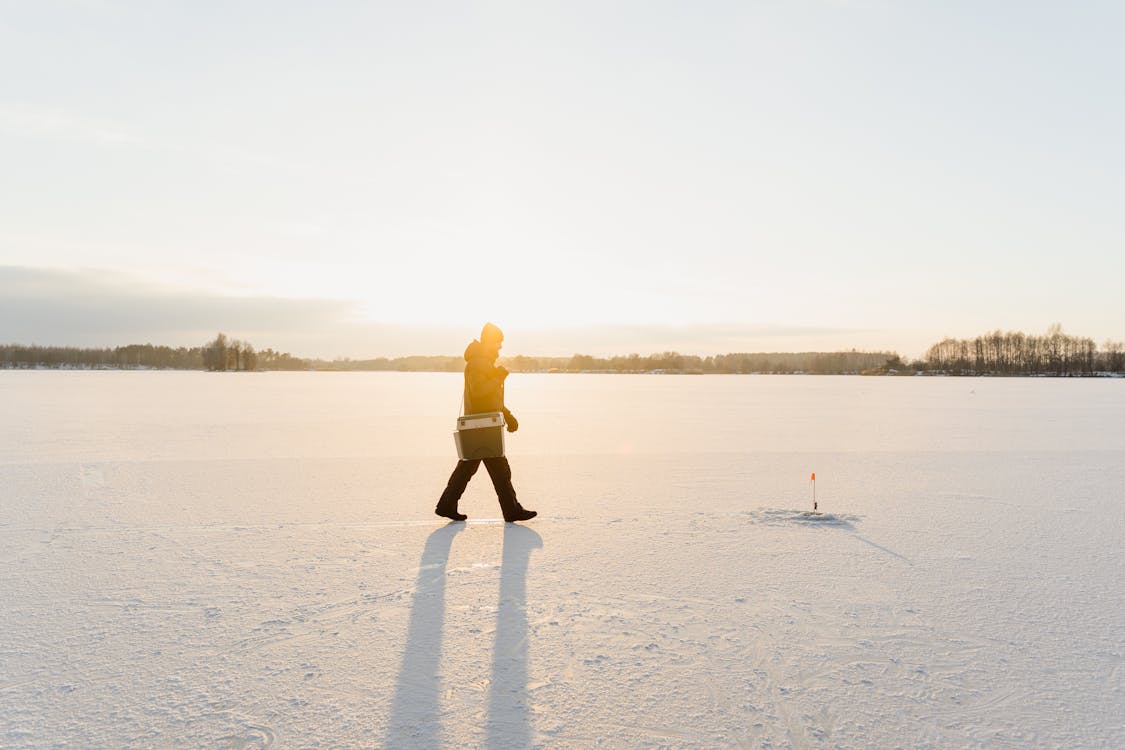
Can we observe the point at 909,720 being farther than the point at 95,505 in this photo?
No

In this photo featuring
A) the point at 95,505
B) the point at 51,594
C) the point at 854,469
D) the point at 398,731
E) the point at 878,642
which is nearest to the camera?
the point at 398,731

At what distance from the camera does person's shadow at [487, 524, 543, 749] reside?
8.55ft

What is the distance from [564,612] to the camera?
387cm

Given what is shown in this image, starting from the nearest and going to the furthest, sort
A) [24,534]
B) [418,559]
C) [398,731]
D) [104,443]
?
[398,731], [418,559], [24,534], [104,443]

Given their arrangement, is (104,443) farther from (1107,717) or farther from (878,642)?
(1107,717)

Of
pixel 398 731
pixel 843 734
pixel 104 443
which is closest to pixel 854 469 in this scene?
pixel 843 734

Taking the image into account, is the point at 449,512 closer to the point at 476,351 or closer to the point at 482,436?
the point at 482,436

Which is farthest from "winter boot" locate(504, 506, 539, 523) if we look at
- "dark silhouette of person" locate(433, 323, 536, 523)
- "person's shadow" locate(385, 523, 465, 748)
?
"person's shadow" locate(385, 523, 465, 748)

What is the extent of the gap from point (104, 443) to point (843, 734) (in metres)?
13.7

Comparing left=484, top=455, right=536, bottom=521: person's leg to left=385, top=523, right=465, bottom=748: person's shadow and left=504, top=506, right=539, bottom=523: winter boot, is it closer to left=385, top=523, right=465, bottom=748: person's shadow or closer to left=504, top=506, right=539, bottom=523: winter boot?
left=504, top=506, right=539, bottom=523: winter boot

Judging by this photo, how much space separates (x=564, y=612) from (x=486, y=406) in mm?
2710

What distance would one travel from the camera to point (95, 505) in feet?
22.5

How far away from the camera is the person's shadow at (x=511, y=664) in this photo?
2.61 m

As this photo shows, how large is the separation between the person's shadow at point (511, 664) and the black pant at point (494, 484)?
1.09 m
